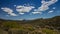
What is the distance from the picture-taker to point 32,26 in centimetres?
441

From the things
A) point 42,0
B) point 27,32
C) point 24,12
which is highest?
point 42,0

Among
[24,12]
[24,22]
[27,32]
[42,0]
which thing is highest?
[42,0]

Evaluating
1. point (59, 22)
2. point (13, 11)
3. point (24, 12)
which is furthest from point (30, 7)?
point (59, 22)

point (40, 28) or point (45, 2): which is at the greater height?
point (45, 2)

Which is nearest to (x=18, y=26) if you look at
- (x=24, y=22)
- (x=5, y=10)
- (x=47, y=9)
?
(x=24, y=22)

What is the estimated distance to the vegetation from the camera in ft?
14.3

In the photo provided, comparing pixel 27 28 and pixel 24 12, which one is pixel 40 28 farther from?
pixel 24 12

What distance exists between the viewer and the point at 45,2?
4434 millimetres

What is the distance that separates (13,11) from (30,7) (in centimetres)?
50

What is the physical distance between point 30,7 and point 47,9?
1.59 ft

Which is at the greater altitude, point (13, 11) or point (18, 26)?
point (13, 11)

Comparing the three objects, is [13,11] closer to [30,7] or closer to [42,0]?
[30,7]

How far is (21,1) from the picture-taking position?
4.48 metres

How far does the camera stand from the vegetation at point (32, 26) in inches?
171
